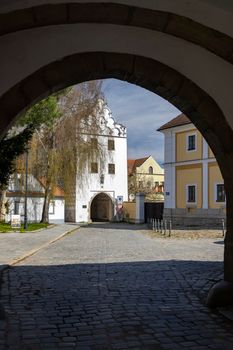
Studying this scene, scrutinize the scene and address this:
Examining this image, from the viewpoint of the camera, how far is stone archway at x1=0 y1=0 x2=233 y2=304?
16.9 feet

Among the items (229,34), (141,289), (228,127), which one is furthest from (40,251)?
(229,34)

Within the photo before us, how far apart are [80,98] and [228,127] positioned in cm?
3125

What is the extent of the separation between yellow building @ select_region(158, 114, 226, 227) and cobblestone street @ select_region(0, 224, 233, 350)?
858 inches

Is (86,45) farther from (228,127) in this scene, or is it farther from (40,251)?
(40,251)

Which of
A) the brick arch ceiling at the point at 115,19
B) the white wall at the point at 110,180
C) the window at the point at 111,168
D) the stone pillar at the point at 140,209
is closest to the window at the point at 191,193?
the stone pillar at the point at 140,209

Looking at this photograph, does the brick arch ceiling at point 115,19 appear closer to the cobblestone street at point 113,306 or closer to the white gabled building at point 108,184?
the cobblestone street at point 113,306

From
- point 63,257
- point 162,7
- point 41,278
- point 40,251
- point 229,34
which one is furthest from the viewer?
point 40,251

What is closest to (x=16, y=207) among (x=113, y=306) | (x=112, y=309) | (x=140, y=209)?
(x=140, y=209)

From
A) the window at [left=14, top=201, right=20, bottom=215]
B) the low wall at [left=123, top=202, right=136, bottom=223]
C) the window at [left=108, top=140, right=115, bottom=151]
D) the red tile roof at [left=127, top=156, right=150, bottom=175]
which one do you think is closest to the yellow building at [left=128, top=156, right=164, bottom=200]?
the red tile roof at [left=127, top=156, right=150, bottom=175]

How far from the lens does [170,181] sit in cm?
3788

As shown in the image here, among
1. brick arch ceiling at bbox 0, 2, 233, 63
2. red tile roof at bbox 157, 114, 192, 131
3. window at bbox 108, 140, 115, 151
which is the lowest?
brick arch ceiling at bbox 0, 2, 233, 63

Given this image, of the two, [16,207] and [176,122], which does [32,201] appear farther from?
[176,122]

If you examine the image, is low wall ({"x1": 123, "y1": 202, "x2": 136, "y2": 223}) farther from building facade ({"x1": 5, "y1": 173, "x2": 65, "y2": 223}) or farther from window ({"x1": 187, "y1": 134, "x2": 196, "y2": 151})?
window ({"x1": 187, "y1": 134, "x2": 196, "y2": 151})

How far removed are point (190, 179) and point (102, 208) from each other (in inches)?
720
